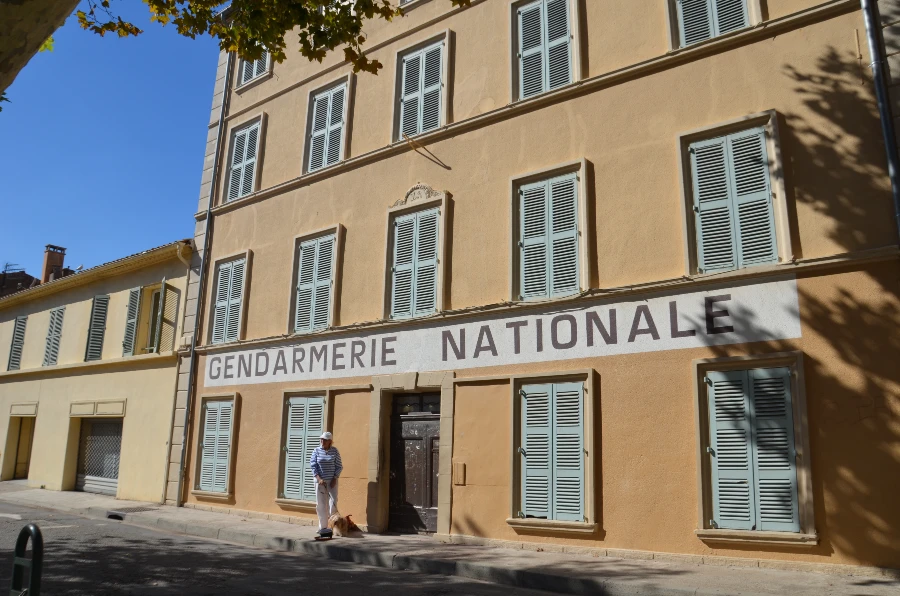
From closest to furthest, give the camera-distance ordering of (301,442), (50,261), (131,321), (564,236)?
1. (564,236)
2. (301,442)
3. (131,321)
4. (50,261)

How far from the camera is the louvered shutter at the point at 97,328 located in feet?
58.9

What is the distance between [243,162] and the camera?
50.2 ft

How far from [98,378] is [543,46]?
13505 millimetres

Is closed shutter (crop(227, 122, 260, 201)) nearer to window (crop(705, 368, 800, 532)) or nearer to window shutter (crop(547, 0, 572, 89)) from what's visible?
window shutter (crop(547, 0, 572, 89))

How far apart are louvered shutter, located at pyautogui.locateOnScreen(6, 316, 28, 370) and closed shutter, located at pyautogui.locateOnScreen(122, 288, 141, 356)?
6.85m

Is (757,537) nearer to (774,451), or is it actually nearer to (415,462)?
(774,451)

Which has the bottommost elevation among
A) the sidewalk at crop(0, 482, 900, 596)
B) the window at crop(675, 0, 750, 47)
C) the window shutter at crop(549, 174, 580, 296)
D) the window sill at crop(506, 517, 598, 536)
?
the sidewalk at crop(0, 482, 900, 596)

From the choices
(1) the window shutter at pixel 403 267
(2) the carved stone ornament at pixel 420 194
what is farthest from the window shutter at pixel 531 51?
(1) the window shutter at pixel 403 267

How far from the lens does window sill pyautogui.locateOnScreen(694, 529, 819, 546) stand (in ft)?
23.6

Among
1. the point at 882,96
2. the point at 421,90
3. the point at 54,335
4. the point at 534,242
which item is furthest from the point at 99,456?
the point at 882,96

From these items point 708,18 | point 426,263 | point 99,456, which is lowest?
point 99,456

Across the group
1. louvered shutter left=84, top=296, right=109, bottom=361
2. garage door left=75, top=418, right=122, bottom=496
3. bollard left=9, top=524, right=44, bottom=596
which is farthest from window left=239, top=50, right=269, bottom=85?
bollard left=9, top=524, right=44, bottom=596

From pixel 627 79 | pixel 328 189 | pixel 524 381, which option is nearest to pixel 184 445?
pixel 328 189

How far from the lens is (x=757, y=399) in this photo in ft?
25.7
